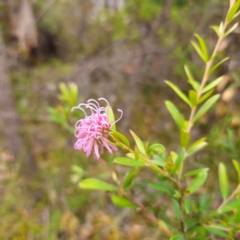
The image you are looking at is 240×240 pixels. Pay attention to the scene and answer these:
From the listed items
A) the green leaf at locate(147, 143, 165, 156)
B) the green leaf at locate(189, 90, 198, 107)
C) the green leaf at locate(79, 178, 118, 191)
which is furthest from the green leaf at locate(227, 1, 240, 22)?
the green leaf at locate(79, 178, 118, 191)

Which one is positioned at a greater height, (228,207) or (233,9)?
(233,9)

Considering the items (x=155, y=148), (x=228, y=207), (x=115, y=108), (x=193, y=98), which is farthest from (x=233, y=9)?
(x=115, y=108)

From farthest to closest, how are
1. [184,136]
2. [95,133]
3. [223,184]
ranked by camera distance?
[223,184] → [184,136] → [95,133]

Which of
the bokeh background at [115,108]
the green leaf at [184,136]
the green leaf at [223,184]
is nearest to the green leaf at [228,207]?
the green leaf at [223,184]

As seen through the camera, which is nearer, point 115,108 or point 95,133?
point 95,133

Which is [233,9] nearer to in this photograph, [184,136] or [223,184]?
[184,136]

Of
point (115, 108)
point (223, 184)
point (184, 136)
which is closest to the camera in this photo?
point (184, 136)

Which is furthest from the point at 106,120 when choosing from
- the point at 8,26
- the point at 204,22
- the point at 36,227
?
the point at 8,26

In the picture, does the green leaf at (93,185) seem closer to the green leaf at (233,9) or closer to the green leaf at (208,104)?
the green leaf at (208,104)

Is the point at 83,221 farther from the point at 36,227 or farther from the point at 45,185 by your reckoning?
the point at 45,185
